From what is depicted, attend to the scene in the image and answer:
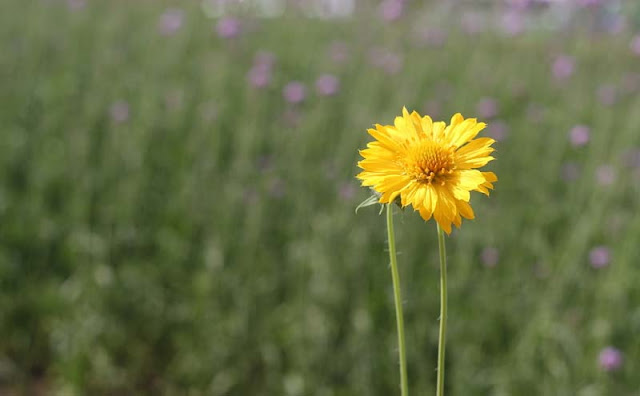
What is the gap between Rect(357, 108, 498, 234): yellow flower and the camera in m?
0.49

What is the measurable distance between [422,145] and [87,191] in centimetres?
173

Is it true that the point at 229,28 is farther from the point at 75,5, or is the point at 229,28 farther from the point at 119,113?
the point at 75,5

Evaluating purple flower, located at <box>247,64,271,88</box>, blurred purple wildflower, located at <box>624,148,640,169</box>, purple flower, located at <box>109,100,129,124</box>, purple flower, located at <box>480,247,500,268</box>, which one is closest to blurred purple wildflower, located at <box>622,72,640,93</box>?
blurred purple wildflower, located at <box>624,148,640,169</box>

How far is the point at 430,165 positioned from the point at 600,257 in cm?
157

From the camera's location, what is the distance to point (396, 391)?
1.75m

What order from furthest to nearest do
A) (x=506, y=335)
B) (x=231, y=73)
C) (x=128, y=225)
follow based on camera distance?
(x=231, y=73)
(x=128, y=225)
(x=506, y=335)

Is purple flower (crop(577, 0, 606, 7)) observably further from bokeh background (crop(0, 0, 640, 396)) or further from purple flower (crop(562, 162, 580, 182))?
purple flower (crop(562, 162, 580, 182))

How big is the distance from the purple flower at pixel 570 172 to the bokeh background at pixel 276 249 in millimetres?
13

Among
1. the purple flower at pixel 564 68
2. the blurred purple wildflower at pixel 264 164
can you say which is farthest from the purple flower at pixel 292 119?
the purple flower at pixel 564 68

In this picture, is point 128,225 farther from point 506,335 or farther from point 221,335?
point 506,335

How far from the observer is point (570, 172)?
244 centimetres

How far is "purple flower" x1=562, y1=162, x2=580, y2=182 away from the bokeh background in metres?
0.01

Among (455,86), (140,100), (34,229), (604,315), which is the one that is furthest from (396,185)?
(455,86)

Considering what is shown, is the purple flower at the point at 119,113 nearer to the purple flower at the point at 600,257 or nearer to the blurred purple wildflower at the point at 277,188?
the blurred purple wildflower at the point at 277,188
